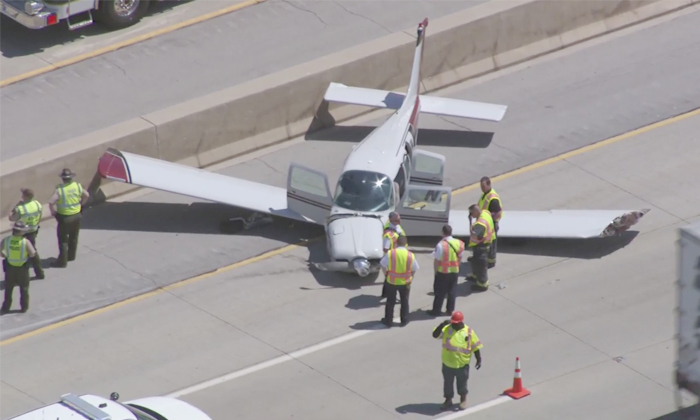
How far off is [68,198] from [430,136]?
7.33m

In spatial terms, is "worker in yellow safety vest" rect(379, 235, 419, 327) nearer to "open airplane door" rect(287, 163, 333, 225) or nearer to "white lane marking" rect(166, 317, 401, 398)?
"white lane marking" rect(166, 317, 401, 398)

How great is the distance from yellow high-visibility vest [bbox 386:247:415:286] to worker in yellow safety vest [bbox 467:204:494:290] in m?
1.37

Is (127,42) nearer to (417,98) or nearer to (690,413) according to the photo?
(417,98)

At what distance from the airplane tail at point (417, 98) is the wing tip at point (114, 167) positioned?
4284 millimetres

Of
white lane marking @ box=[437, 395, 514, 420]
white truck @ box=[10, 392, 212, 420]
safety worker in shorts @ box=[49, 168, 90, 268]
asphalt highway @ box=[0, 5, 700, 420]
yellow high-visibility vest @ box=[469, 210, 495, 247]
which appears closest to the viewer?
white truck @ box=[10, 392, 212, 420]

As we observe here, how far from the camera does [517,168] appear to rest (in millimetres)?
25031

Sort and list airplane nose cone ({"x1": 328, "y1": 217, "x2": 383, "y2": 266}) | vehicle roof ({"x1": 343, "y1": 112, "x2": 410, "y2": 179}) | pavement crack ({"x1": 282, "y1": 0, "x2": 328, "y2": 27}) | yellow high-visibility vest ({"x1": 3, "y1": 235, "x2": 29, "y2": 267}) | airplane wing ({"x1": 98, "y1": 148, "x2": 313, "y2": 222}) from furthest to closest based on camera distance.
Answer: pavement crack ({"x1": 282, "y1": 0, "x2": 328, "y2": 27}) → airplane wing ({"x1": 98, "y1": 148, "x2": 313, "y2": 222}) → vehicle roof ({"x1": 343, "y1": 112, "x2": 410, "y2": 179}) → airplane nose cone ({"x1": 328, "y1": 217, "x2": 383, "y2": 266}) → yellow high-visibility vest ({"x1": 3, "y1": 235, "x2": 29, "y2": 267})

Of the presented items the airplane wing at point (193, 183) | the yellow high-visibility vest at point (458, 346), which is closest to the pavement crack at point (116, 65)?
the airplane wing at point (193, 183)

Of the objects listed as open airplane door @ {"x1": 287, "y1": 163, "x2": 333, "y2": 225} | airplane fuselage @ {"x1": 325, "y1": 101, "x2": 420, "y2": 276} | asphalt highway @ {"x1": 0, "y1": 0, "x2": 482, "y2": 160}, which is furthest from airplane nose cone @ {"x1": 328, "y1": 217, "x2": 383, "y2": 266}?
asphalt highway @ {"x1": 0, "y1": 0, "x2": 482, "y2": 160}

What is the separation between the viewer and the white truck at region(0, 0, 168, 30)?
2695cm

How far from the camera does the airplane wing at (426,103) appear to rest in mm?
25188

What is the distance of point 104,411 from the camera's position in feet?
47.3

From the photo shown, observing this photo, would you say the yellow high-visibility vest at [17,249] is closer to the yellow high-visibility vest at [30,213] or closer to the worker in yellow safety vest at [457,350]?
the yellow high-visibility vest at [30,213]

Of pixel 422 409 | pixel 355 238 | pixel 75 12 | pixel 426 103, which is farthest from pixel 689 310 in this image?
pixel 75 12
